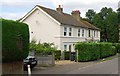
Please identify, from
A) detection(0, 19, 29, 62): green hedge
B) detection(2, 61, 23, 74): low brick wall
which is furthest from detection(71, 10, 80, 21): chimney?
detection(2, 61, 23, 74): low brick wall

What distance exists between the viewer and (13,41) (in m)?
17.8

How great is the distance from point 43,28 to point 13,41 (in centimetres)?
2517

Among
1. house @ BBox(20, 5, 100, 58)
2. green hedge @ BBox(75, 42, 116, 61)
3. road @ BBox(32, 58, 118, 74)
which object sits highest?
house @ BBox(20, 5, 100, 58)

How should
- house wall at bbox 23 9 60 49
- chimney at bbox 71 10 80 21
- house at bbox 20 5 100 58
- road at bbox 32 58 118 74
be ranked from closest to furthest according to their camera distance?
1. road at bbox 32 58 118 74
2. house at bbox 20 5 100 58
3. house wall at bbox 23 9 60 49
4. chimney at bbox 71 10 80 21

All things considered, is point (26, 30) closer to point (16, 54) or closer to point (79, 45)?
point (16, 54)

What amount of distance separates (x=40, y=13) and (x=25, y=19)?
287cm

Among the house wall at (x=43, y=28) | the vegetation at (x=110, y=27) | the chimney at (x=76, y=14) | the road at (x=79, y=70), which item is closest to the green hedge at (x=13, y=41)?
the road at (x=79, y=70)

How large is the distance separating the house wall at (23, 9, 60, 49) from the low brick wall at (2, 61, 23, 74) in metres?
22.8

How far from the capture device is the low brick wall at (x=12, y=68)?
55.7 feet

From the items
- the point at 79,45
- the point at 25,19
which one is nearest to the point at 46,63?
the point at 79,45

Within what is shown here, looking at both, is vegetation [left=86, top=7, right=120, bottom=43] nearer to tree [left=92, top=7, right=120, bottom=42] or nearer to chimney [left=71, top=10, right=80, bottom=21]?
tree [left=92, top=7, right=120, bottom=42]

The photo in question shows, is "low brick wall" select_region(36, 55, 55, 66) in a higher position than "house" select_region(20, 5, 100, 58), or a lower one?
lower

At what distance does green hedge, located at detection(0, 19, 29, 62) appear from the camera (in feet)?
55.3

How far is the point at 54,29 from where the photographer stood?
42.1 m
